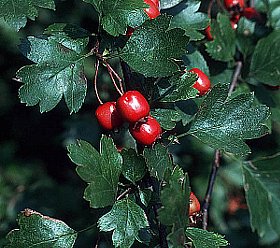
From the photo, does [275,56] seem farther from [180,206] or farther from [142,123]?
[180,206]

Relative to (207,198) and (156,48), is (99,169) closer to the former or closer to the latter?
(156,48)

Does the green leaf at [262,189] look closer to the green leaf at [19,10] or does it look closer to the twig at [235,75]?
the twig at [235,75]

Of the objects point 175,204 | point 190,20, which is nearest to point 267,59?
point 190,20

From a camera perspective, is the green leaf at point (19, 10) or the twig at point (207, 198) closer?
the green leaf at point (19, 10)

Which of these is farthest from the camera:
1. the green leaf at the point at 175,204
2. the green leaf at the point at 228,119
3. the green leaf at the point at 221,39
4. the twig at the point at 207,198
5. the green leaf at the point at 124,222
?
the green leaf at the point at 221,39

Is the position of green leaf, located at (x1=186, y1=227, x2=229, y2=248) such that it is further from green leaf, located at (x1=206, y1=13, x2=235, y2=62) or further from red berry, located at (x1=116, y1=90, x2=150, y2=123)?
green leaf, located at (x1=206, y1=13, x2=235, y2=62)

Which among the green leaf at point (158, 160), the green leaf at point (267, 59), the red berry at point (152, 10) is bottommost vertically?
the green leaf at point (267, 59)

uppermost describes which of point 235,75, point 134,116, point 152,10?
point 152,10

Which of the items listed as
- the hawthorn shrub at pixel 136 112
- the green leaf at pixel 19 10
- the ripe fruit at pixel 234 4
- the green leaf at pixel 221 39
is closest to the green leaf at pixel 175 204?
the hawthorn shrub at pixel 136 112
